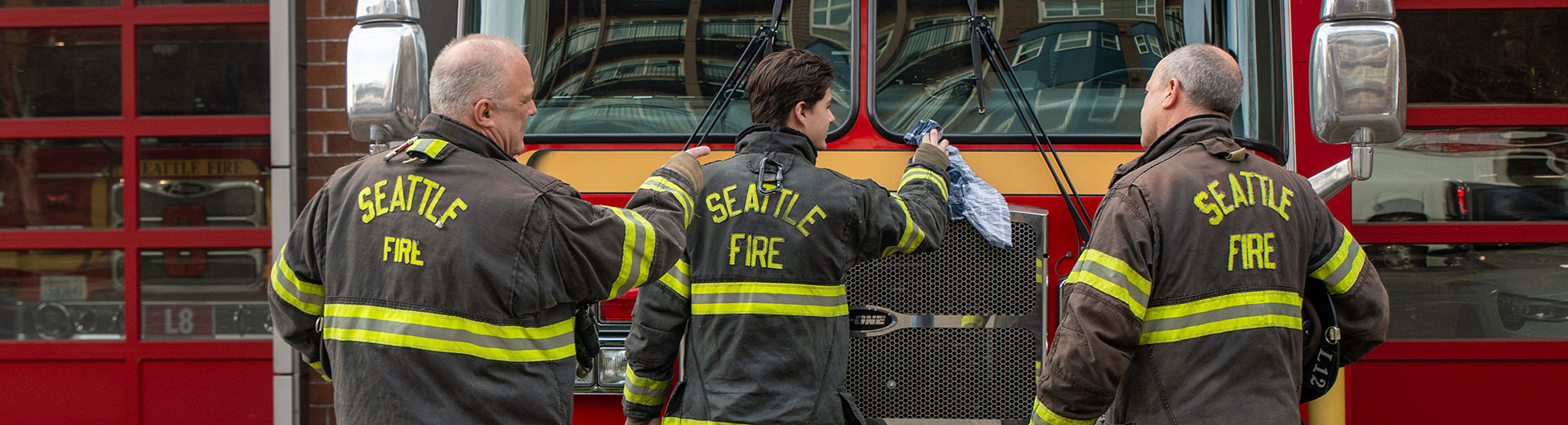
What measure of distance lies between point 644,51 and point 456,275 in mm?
1302

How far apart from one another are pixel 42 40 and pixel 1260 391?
4888 millimetres

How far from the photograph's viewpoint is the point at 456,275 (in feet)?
6.68

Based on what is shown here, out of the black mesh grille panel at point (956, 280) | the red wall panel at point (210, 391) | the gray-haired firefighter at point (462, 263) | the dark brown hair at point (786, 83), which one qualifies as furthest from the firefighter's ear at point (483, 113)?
the red wall panel at point (210, 391)

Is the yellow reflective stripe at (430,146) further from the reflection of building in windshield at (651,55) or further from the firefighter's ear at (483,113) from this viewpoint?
the reflection of building in windshield at (651,55)

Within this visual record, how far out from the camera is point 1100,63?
3115 millimetres

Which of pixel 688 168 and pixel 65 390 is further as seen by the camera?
pixel 65 390

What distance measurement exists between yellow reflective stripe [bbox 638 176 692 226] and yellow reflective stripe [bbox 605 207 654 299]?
19cm

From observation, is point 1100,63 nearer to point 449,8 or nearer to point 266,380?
point 449,8

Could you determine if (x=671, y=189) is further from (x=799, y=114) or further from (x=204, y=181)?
(x=204, y=181)

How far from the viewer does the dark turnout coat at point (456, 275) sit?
2051 mm

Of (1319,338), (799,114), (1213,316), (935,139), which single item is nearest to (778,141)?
(799,114)

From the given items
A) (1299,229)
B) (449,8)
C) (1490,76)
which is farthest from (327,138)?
(1490,76)

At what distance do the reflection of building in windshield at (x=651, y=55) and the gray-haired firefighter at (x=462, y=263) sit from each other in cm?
93

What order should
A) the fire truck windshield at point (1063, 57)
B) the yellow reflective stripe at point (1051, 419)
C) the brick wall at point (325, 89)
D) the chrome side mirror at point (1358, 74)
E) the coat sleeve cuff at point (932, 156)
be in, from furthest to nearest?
the brick wall at point (325, 89) < the fire truck windshield at point (1063, 57) < the coat sleeve cuff at point (932, 156) < the chrome side mirror at point (1358, 74) < the yellow reflective stripe at point (1051, 419)
